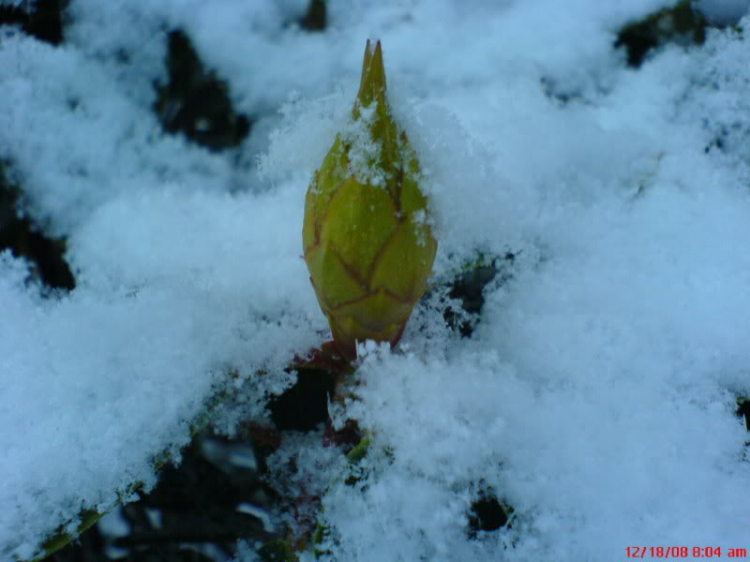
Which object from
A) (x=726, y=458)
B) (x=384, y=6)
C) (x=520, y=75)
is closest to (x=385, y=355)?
(x=726, y=458)

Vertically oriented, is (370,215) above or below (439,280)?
below

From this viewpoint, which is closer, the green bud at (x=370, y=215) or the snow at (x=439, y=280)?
the green bud at (x=370, y=215)

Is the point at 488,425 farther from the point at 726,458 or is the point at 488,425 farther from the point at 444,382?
the point at 726,458

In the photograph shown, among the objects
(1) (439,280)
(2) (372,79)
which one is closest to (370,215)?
(2) (372,79)

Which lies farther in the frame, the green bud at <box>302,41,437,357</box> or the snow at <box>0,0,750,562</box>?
the snow at <box>0,0,750,562</box>

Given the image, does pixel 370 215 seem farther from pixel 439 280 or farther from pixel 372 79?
pixel 439 280
